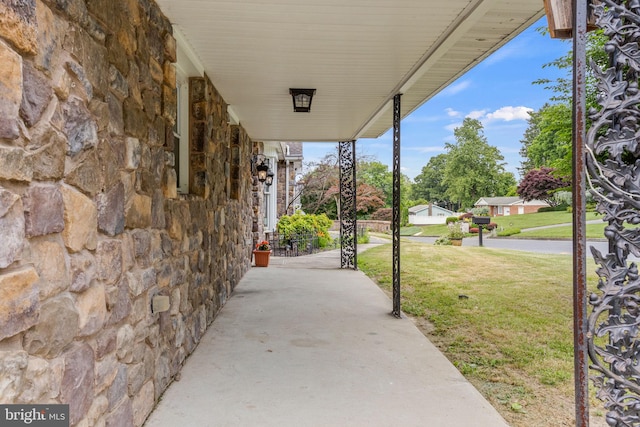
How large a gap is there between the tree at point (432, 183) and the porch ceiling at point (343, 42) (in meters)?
41.3

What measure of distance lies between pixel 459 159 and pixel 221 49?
36512 millimetres

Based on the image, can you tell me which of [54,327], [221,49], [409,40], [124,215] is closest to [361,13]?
[409,40]

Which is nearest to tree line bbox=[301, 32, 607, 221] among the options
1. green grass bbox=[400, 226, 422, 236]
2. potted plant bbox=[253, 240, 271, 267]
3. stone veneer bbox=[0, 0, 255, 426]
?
green grass bbox=[400, 226, 422, 236]

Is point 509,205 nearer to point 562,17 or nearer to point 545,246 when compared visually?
point 545,246

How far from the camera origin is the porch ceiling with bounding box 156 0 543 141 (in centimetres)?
257

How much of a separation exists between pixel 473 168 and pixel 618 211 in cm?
3823

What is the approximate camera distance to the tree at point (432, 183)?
44656 millimetres

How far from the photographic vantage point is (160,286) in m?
→ 2.56

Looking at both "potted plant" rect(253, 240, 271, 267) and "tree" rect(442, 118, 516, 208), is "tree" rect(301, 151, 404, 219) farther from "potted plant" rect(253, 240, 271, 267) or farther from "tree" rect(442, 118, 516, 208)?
"tree" rect(442, 118, 516, 208)

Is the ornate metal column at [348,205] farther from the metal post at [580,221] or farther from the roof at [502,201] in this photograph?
the roof at [502,201]

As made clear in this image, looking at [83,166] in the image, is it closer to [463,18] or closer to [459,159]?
[463,18]

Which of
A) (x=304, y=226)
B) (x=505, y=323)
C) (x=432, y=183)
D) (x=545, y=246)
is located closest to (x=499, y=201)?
(x=432, y=183)

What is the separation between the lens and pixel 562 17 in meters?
1.33

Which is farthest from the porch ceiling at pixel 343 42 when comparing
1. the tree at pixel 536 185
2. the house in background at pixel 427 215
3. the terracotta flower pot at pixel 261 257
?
the house in background at pixel 427 215
